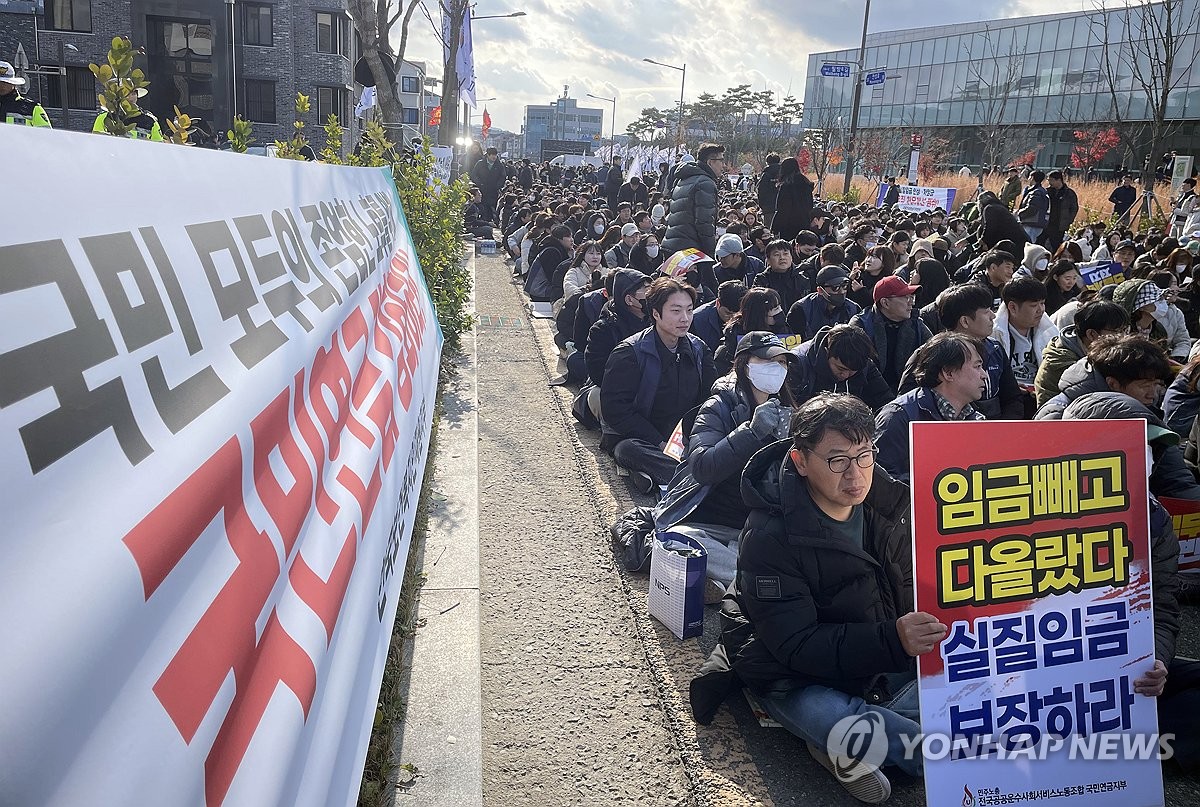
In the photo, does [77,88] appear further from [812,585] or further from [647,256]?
[812,585]

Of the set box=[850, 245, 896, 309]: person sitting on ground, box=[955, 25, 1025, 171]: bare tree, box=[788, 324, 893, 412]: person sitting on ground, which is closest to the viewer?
box=[788, 324, 893, 412]: person sitting on ground

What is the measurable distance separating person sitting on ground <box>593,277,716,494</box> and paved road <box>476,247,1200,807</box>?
0.27 m

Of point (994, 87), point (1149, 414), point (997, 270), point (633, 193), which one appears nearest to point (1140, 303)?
point (997, 270)

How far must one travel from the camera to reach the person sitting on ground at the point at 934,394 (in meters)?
4.11

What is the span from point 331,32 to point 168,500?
4437 cm

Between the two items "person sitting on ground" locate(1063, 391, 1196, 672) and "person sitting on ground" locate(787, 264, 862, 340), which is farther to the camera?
"person sitting on ground" locate(787, 264, 862, 340)

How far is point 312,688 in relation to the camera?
1820 mm

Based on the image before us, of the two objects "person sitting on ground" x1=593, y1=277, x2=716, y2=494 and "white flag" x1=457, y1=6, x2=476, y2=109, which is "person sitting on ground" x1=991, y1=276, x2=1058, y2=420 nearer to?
"person sitting on ground" x1=593, y1=277, x2=716, y2=494

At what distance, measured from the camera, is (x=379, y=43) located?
12.2 m

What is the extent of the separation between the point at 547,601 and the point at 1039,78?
45.4 metres

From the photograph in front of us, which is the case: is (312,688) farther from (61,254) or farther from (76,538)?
(61,254)

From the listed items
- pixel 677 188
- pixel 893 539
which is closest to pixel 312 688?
pixel 893 539

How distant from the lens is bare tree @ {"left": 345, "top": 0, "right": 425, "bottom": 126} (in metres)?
11.2

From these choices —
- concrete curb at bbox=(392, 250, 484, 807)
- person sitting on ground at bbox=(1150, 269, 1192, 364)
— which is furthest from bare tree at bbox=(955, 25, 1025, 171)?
concrete curb at bbox=(392, 250, 484, 807)
